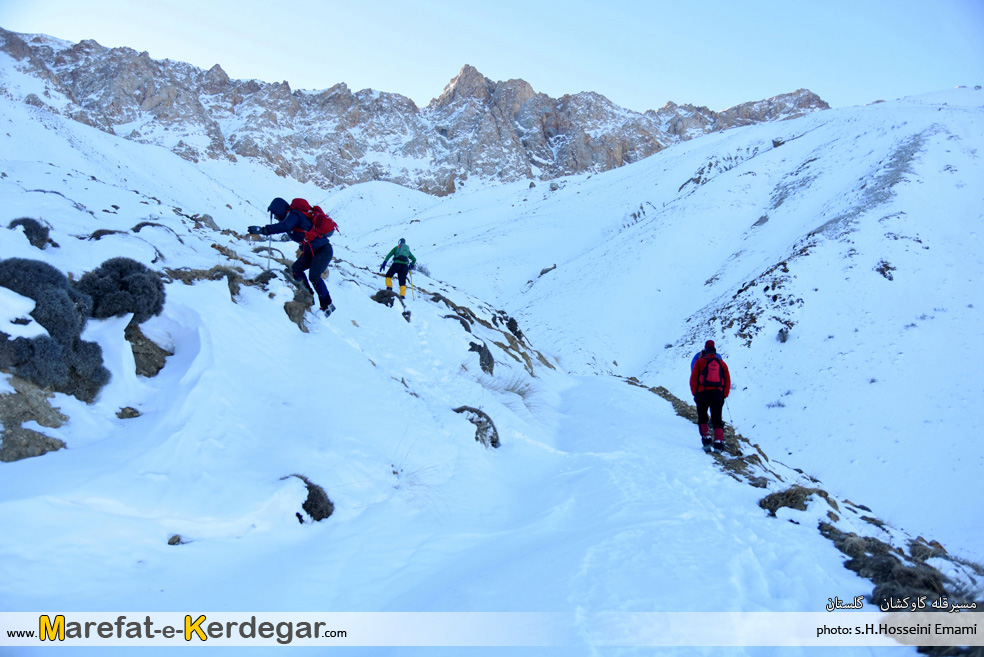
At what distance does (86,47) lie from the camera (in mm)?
90625

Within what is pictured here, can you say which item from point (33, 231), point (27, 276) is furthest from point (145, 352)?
point (33, 231)

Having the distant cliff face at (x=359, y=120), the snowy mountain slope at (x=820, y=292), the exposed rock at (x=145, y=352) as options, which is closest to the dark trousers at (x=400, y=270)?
the exposed rock at (x=145, y=352)

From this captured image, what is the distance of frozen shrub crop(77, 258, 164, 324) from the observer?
5363 millimetres

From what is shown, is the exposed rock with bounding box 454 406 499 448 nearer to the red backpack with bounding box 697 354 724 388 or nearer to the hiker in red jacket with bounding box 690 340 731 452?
the hiker in red jacket with bounding box 690 340 731 452

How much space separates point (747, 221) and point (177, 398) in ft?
104

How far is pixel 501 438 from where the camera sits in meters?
7.42

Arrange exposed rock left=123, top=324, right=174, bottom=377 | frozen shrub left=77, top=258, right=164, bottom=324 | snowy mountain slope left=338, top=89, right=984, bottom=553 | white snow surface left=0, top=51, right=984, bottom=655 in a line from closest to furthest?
white snow surface left=0, top=51, right=984, bottom=655, exposed rock left=123, top=324, right=174, bottom=377, frozen shrub left=77, top=258, right=164, bottom=324, snowy mountain slope left=338, top=89, right=984, bottom=553

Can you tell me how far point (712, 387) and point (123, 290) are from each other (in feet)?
28.4

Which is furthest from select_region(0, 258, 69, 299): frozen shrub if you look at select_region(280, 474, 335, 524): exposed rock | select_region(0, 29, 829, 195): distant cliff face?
select_region(0, 29, 829, 195): distant cliff face

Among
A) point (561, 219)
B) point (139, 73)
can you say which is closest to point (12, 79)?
point (139, 73)

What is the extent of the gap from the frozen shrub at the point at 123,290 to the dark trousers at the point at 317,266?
2404mm

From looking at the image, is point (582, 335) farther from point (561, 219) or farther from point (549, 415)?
point (561, 219)

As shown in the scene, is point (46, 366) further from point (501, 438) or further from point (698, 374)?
point (698, 374)

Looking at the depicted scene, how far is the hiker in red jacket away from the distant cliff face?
3352 inches
